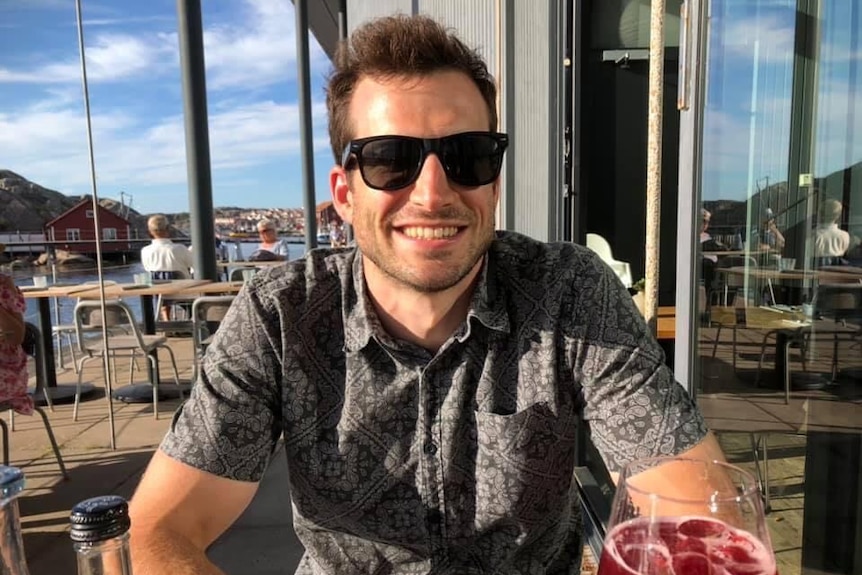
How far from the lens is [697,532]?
0.55m

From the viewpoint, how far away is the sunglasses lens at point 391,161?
4.02 feet

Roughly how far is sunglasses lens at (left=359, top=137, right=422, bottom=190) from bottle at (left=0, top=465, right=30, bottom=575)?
0.79m

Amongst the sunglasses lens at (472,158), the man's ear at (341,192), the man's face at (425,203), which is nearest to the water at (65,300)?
the man's ear at (341,192)

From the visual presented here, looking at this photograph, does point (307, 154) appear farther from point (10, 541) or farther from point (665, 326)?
point (10, 541)

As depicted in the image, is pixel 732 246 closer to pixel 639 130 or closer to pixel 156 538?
pixel 156 538

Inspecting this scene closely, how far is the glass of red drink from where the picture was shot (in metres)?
0.54

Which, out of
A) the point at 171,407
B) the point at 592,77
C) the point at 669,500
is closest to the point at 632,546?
the point at 669,500

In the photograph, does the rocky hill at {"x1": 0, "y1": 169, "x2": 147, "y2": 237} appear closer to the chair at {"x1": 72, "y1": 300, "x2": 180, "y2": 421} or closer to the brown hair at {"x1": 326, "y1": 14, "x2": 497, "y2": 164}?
the chair at {"x1": 72, "y1": 300, "x2": 180, "y2": 421}

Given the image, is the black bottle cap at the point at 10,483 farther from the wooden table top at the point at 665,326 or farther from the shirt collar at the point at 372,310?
the wooden table top at the point at 665,326

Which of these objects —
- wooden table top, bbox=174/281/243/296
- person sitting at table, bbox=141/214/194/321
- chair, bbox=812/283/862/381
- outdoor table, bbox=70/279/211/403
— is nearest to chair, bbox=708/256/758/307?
chair, bbox=812/283/862/381

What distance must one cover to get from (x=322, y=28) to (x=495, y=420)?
1753cm

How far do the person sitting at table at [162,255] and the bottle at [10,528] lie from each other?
25.7 feet

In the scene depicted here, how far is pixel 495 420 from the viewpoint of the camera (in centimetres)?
120

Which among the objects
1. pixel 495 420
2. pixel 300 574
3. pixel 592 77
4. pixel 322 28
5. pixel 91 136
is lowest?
pixel 300 574
